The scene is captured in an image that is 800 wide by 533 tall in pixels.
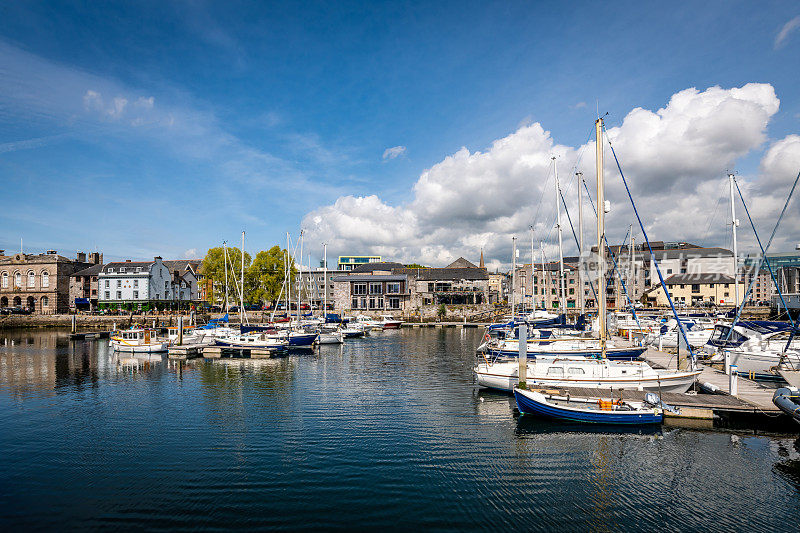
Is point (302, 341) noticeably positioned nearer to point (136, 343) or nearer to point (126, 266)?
point (136, 343)

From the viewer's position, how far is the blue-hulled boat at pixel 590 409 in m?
19.7

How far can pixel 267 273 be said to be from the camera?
85.9m

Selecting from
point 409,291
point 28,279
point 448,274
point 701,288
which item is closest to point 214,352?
point 409,291

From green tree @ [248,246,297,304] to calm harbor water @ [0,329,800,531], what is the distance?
56557 millimetres

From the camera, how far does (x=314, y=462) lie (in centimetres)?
1623

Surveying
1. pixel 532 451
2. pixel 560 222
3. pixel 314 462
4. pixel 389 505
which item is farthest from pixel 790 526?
pixel 560 222

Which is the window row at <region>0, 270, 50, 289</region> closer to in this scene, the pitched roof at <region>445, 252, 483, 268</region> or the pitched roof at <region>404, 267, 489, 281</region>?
the pitched roof at <region>404, 267, 489, 281</region>

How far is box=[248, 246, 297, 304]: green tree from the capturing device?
84.1 meters

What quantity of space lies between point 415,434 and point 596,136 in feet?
75.1

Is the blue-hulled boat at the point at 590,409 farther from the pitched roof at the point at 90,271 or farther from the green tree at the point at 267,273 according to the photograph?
the pitched roof at the point at 90,271

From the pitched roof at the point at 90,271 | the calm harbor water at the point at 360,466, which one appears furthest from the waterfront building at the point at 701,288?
the pitched roof at the point at 90,271

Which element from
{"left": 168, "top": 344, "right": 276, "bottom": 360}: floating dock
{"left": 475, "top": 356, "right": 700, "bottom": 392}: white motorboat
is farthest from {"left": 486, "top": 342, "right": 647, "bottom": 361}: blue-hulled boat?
{"left": 168, "top": 344, "right": 276, "bottom": 360}: floating dock

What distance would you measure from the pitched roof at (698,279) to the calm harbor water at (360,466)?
3972 inches

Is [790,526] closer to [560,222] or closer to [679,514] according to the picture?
[679,514]
